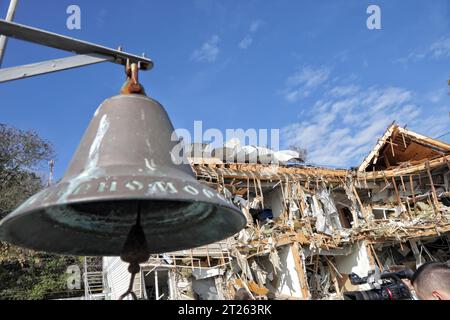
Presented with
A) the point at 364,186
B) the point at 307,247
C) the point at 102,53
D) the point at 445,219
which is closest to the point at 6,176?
the point at 307,247

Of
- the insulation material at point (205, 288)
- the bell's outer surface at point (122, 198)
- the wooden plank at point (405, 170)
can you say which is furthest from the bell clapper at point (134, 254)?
the wooden plank at point (405, 170)

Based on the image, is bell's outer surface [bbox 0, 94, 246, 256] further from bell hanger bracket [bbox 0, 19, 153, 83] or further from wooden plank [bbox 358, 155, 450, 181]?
wooden plank [bbox 358, 155, 450, 181]

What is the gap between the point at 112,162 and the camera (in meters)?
1.60

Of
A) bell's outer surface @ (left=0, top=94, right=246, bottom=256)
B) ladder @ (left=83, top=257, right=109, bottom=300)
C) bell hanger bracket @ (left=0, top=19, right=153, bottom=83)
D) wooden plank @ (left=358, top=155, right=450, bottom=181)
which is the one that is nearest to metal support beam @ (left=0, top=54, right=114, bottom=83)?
bell hanger bracket @ (left=0, top=19, right=153, bottom=83)

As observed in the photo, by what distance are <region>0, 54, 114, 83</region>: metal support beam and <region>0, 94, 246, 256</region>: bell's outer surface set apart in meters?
0.58

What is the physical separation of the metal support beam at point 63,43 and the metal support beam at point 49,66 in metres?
0.04

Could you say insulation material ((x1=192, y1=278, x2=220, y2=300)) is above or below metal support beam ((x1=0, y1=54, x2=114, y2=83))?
below

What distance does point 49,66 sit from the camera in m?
2.43

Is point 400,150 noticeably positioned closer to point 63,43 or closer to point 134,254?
point 63,43

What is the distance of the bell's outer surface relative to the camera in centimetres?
137

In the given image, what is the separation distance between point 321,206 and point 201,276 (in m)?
7.44

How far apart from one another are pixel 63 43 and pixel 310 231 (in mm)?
13875

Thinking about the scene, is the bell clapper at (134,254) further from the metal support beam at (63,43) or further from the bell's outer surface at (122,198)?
the metal support beam at (63,43)

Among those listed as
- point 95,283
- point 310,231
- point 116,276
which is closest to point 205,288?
point 116,276
